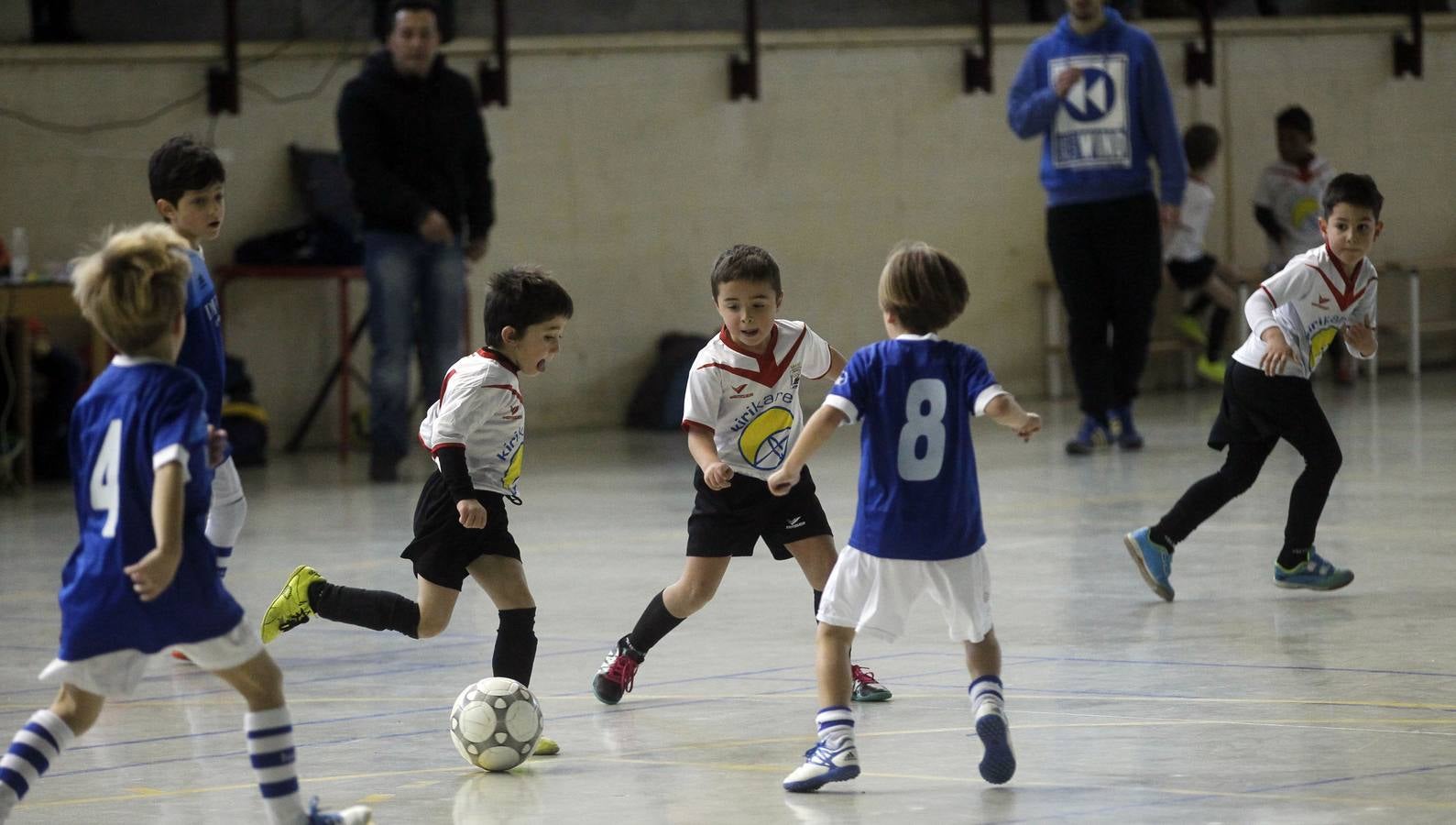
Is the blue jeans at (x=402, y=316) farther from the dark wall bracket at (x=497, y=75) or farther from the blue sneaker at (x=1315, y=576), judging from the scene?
the blue sneaker at (x=1315, y=576)

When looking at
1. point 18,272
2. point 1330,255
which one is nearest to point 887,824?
point 1330,255

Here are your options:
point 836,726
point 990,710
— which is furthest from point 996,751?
point 836,726

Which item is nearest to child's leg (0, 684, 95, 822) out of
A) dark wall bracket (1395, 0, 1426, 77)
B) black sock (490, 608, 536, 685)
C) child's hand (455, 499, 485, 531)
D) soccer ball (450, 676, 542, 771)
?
soccer ball (450, 676, 542, 771)

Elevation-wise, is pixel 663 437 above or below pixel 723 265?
below

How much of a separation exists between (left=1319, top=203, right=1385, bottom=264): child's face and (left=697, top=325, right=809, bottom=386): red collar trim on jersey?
2.03 meters

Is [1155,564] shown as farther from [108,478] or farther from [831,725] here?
[108,478]

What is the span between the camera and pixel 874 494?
14.6 ft

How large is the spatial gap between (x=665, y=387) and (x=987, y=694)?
10.0m

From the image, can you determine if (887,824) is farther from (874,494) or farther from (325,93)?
(325,93)

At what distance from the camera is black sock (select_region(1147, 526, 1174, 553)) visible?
673cm

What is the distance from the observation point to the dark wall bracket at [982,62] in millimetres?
15453

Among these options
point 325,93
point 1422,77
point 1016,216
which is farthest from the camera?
point 1422,77

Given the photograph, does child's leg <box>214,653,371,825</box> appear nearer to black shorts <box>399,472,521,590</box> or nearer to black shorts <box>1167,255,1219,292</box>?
black shorts <box>399,472,521,590</box>

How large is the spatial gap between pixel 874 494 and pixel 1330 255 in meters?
2.76
